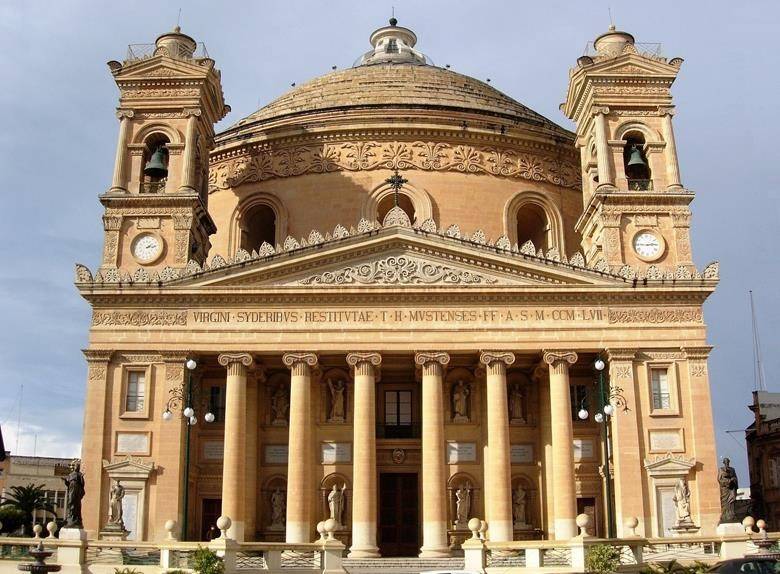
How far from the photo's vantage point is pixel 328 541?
28969 mm

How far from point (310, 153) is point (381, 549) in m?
18.5

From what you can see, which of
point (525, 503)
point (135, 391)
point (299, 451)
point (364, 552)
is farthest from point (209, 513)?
point (525, 503)

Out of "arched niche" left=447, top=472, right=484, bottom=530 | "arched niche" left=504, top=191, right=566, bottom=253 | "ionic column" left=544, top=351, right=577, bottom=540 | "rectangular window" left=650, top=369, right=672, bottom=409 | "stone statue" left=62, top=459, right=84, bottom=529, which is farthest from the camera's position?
"arched niche" left=504, top=191, right=566, bottom=253

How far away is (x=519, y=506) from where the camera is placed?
38188mm

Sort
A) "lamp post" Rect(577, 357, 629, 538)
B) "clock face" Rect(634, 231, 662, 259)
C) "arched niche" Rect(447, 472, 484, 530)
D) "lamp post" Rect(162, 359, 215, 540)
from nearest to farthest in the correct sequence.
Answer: "lamp post" Rect(577, 357, 629, 538), "lamp post" Rect(162, 359, 215, 540), "arched niche" Rect(447, 472, 484, 530), "clock face" Rect(634, 231, 662, 259)

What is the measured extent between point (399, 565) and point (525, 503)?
7371mm

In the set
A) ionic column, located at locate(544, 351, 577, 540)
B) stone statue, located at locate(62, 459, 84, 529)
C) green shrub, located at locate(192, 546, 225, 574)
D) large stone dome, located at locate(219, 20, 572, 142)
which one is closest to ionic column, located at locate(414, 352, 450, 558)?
ionic column, located at locate(544, 351, 577, 540)

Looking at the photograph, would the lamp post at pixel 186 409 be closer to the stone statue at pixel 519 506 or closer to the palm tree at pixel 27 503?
the stone statue at pixel 519 506

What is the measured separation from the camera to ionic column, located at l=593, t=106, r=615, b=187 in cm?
3997

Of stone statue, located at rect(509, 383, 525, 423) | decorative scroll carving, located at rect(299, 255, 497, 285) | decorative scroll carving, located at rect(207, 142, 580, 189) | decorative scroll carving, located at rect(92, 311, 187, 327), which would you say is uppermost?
decorative scroll carving, located at rect(207, 142, 580, 189)

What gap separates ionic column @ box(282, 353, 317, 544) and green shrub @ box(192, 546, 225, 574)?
8810 mm

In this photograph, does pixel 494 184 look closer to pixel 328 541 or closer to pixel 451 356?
pixel 451 356

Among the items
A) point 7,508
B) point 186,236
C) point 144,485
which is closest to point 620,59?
point 186,236

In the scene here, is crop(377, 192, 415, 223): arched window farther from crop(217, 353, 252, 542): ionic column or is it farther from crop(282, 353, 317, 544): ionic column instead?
crop(217, 353, 252, 542): ionic column
